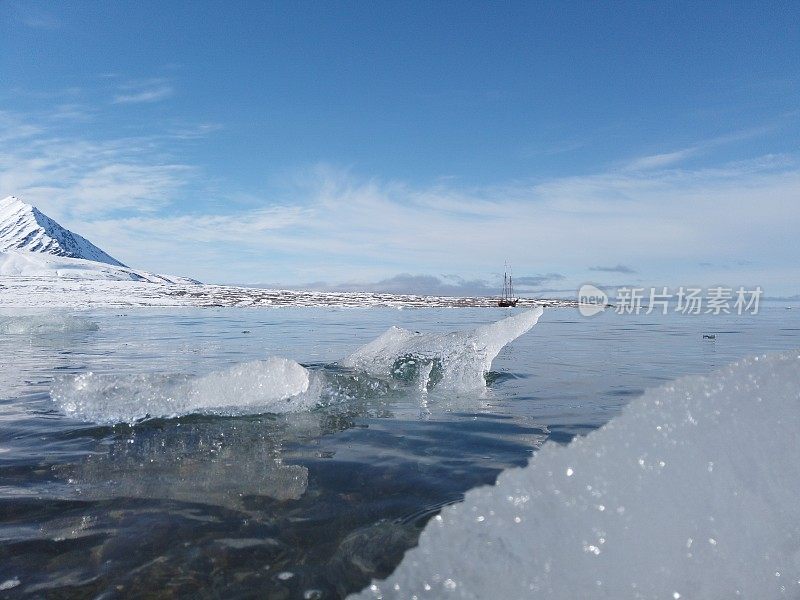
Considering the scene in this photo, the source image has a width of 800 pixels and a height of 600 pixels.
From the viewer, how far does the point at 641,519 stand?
1965 mm

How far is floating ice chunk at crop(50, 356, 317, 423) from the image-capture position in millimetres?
5277

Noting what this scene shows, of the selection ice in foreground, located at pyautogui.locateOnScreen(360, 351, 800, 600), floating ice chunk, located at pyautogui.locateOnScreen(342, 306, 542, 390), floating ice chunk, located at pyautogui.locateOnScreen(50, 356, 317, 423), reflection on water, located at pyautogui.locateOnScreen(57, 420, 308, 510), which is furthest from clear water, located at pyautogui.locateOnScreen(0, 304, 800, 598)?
ice in foreground, located at pyautogui.locateOnScreen(360, 351, 800, 600)

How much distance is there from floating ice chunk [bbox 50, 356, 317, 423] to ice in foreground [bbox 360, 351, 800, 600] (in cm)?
384

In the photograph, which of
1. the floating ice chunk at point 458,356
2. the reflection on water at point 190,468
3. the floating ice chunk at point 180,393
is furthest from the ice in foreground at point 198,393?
the floating ice chunk at point 458,356

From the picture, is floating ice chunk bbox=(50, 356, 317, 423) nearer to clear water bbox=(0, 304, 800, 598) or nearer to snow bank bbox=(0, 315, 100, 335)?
clear water bbox=(0, 304, 800, 598)

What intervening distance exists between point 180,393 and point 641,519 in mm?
4562

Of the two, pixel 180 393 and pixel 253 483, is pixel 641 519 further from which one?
pixel 180 393

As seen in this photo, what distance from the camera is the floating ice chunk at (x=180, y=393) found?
17.3 feet

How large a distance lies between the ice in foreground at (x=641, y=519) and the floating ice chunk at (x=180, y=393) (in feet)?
12.6

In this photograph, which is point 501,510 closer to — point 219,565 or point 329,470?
point 219,565

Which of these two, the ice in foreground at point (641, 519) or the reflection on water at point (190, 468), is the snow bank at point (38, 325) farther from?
the ice in foreground at point (641, 519)

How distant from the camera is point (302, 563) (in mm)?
2469

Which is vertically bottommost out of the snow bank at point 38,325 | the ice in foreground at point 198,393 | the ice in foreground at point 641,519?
the snow bank at point 38,325

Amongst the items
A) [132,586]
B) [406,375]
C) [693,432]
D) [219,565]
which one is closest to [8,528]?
[132,586]
